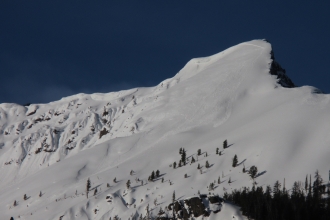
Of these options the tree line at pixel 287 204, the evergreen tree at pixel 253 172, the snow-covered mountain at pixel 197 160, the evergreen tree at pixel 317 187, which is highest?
the snow-covered mountain at pixel 197 160

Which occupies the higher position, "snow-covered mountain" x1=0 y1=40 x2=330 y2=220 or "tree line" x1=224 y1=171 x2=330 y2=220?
"snow-covered mountain" x1=0 y1=40 x2=330 y2=220

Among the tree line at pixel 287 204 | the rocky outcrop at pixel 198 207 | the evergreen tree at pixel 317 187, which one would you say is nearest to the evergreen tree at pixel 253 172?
the tree line at pixel 287 204

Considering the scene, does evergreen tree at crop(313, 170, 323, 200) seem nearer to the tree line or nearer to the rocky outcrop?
the tree line

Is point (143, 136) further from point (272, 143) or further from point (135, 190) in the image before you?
point (272, 143)

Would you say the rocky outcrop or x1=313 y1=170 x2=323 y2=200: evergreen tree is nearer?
the rocky outcrop

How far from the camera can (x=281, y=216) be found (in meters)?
94.2

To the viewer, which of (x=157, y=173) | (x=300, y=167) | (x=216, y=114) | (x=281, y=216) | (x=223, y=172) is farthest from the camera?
(x=216, y=114)

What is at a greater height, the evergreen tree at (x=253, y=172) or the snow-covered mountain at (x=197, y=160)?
the snow-covered mountain at (x=197, y=160)

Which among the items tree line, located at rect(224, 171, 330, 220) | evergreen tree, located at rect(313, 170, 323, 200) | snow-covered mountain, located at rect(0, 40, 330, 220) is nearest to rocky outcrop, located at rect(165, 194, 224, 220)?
snow-covered mountain, located at rect(0, 40, 330, 220)

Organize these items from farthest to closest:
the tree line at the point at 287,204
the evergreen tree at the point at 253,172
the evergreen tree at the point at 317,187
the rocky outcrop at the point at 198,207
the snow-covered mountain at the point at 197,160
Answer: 1. the snow-covered mountain at the point at 197,160
2. the evergreen tree at the point at 253,172
3. the evergreen tree at the point at 317,187
4. the rocky outcrop at the point at 198,207
5. the tree line at the point at 287,204

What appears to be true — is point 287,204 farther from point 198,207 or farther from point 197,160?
point 197,160

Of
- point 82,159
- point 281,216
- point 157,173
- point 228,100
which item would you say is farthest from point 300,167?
point 82,159

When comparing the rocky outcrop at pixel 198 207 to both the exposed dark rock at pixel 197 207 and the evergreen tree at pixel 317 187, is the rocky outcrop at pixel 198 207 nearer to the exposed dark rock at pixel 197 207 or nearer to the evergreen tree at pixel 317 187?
the exposed dark rock at pixel 197 207

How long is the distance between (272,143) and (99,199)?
2333 inches
